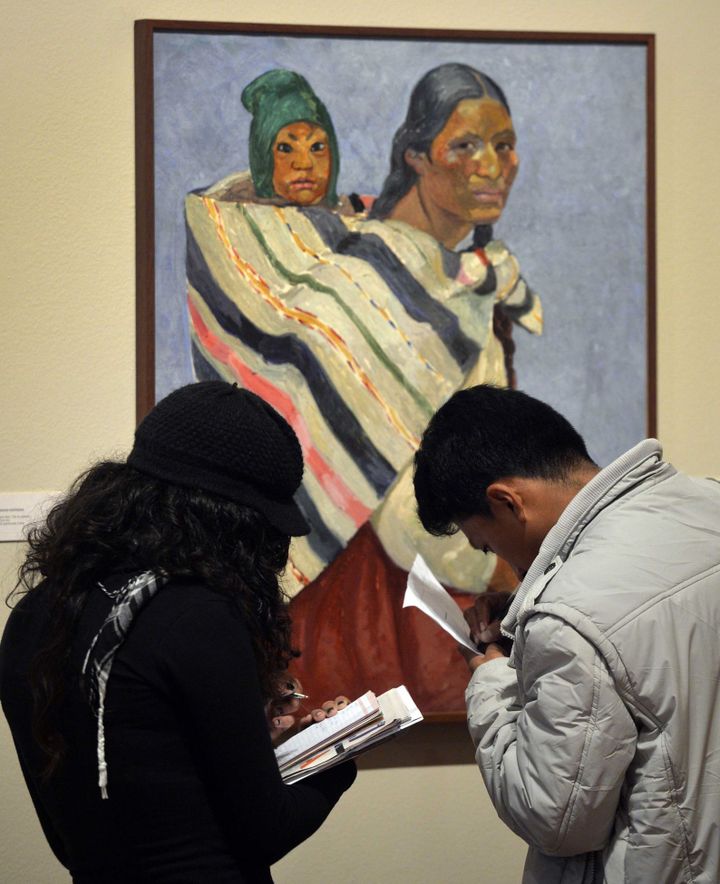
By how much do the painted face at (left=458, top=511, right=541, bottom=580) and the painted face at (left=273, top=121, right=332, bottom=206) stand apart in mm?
1002

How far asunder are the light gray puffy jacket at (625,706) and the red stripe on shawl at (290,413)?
944 mm

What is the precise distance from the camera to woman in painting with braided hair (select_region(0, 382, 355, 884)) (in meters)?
1.11

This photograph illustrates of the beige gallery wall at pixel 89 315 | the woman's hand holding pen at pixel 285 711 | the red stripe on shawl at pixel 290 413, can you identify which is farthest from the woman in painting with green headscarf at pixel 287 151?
the woman's hand holding pen at pixel 285 711

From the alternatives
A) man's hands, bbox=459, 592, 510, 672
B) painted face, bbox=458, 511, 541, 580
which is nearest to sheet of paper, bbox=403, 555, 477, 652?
man's hands, bbox=459, 592, 510, 672

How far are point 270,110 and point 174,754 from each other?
1463mm

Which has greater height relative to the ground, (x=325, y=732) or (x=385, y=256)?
(x=385, y=256)

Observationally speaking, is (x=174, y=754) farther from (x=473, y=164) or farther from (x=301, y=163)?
(x=473, y=164)

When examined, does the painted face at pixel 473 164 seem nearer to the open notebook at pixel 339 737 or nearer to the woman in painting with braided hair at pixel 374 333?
the woman in painting with braided hair at pixel 374 333

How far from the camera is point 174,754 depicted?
1.13 m

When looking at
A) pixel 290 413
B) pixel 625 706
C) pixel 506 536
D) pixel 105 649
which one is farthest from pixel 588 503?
pixel 290 413

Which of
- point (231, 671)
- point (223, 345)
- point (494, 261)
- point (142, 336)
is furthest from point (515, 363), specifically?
point (231, 671)

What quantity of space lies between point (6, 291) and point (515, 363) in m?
1.08

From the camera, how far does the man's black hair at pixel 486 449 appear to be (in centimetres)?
137

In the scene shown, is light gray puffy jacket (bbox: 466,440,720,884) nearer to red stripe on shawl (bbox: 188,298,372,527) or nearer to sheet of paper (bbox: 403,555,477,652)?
sheet of paper (bbox: 403,555,477,652)
